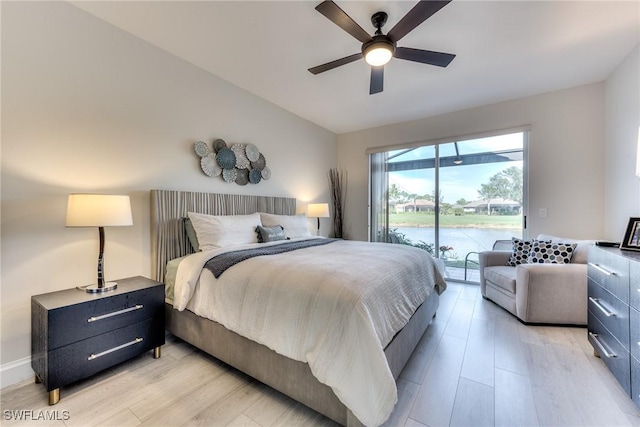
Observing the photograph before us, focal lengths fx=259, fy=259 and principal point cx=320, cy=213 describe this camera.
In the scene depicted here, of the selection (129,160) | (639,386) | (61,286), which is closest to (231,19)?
(129,160)

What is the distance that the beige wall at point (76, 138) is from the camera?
1.76 metres

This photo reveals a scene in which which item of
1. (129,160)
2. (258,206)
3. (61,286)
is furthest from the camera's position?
(258,206)

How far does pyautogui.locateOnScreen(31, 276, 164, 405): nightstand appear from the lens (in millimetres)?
1547

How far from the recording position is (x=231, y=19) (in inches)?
83.4

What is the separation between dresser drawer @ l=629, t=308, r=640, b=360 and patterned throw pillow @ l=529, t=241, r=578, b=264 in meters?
1.56

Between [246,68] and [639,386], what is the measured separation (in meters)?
3.85

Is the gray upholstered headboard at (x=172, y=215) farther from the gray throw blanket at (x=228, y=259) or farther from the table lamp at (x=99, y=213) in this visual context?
the gray throw blanket at (x=228, y=259)

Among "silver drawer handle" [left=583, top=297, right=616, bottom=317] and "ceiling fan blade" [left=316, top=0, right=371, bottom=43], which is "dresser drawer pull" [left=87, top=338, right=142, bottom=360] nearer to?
"ceiling fan blade" [left=316, top=0, right=371, bottom=43]

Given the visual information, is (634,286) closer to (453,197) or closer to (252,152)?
(453,197)

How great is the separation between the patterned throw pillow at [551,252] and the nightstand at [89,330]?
150 inches

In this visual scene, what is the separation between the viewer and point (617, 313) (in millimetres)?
1623

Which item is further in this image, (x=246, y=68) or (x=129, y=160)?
(x=246, y=68)

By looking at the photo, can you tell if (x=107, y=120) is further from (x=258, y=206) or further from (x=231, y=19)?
(x=258, y=206)

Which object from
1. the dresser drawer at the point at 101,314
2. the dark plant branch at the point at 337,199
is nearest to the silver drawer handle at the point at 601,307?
the dresser drawer at the point at 101,314
